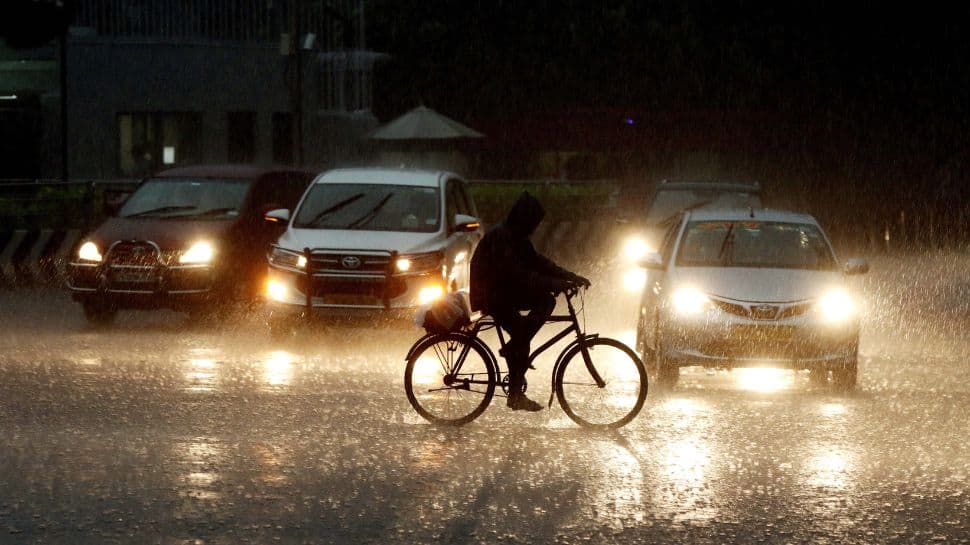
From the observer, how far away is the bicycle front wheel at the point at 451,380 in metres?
10.9

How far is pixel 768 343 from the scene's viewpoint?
12.7 meters

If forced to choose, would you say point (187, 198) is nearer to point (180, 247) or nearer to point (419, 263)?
point (180, 247)

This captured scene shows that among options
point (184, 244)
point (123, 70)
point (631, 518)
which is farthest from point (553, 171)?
point (631, 518)

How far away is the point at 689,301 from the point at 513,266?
2.88 meters

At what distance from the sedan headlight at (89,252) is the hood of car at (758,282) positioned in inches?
280

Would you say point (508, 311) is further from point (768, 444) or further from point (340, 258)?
point (340, 258)

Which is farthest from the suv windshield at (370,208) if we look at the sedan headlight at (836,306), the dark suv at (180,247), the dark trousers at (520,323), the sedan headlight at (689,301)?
the dark trousers at (520,323)

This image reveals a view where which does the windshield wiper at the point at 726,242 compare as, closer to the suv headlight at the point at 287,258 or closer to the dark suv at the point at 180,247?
the suv headlight at the point at 287,258

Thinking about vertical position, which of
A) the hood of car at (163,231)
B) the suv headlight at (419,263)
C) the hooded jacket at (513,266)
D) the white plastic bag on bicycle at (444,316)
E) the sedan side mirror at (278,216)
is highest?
the hooded jacket at (513,266)

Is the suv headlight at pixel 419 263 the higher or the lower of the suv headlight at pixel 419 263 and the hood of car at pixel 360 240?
the lower

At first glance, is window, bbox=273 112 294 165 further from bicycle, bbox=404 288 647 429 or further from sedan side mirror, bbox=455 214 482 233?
bicycle, bbox=404 288 647 429

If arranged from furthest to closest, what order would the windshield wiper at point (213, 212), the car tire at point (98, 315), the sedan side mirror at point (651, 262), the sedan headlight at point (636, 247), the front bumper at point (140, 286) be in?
the sedan headlight at point (636, 247)
the windshield wiper at point (213, 212)
the car tire at point (98, 315)
the front bumper at point (140, 286)
the sedan side mirror at point (651, 262)

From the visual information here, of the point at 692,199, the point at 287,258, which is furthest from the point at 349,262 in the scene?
the point at 692,199

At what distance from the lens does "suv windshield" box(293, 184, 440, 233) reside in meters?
17.3
